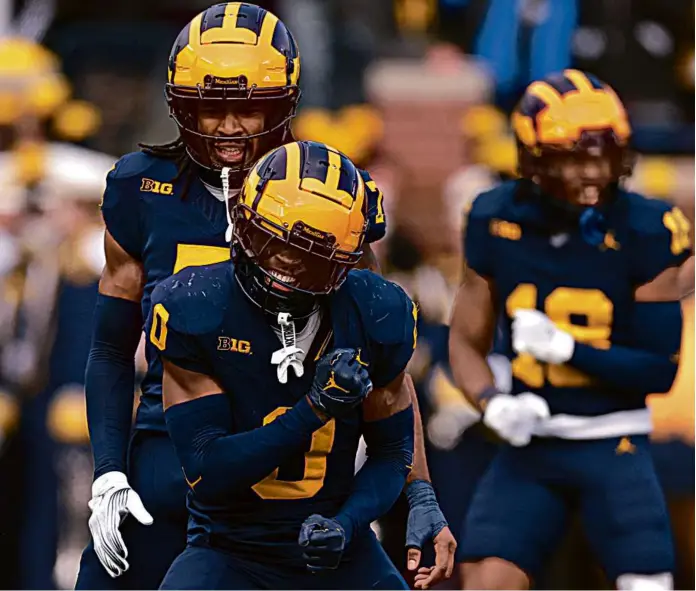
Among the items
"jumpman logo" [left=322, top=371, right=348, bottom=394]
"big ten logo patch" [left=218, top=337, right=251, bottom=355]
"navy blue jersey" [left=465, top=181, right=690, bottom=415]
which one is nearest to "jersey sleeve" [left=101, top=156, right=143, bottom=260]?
"big ten logo patch" [left=218, top=337, right=251, bottom=355]

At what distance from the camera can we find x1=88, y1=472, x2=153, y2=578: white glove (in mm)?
4352

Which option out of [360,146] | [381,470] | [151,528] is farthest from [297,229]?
[360,146]

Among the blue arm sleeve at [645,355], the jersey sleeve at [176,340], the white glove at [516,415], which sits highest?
the jersey sleeve at [176,340]

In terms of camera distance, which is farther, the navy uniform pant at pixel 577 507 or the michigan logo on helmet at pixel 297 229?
the navy uniform pant at pixel 577 507

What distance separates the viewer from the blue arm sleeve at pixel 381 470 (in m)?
3.96

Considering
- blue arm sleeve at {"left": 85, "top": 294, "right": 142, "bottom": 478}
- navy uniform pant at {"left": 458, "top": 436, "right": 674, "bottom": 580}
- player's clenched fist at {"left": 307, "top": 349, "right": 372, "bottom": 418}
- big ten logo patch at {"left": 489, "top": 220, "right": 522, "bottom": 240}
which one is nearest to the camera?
player's clenched fist at {"left": 307, "top": 349, "right": 372, "bottom": 418}

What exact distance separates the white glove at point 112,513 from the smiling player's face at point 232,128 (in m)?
0.80

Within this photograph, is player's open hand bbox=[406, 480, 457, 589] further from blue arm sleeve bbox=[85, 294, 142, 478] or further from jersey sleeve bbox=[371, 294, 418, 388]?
blue arm sleeve bbox=[85, 294, 142, 478]

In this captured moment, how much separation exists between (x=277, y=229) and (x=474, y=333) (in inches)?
Answer: 78.5

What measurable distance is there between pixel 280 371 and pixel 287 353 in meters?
0.04

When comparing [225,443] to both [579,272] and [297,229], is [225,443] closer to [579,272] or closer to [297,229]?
[297,229]

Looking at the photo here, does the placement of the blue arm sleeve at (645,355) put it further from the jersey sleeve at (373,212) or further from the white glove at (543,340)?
the jersey sleeve at (373,212)

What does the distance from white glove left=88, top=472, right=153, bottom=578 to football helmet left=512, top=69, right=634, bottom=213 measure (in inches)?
75.4

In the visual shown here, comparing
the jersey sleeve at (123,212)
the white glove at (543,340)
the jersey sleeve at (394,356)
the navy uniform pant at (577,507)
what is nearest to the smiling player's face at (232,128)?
the jersey sleeve at (123,212)
